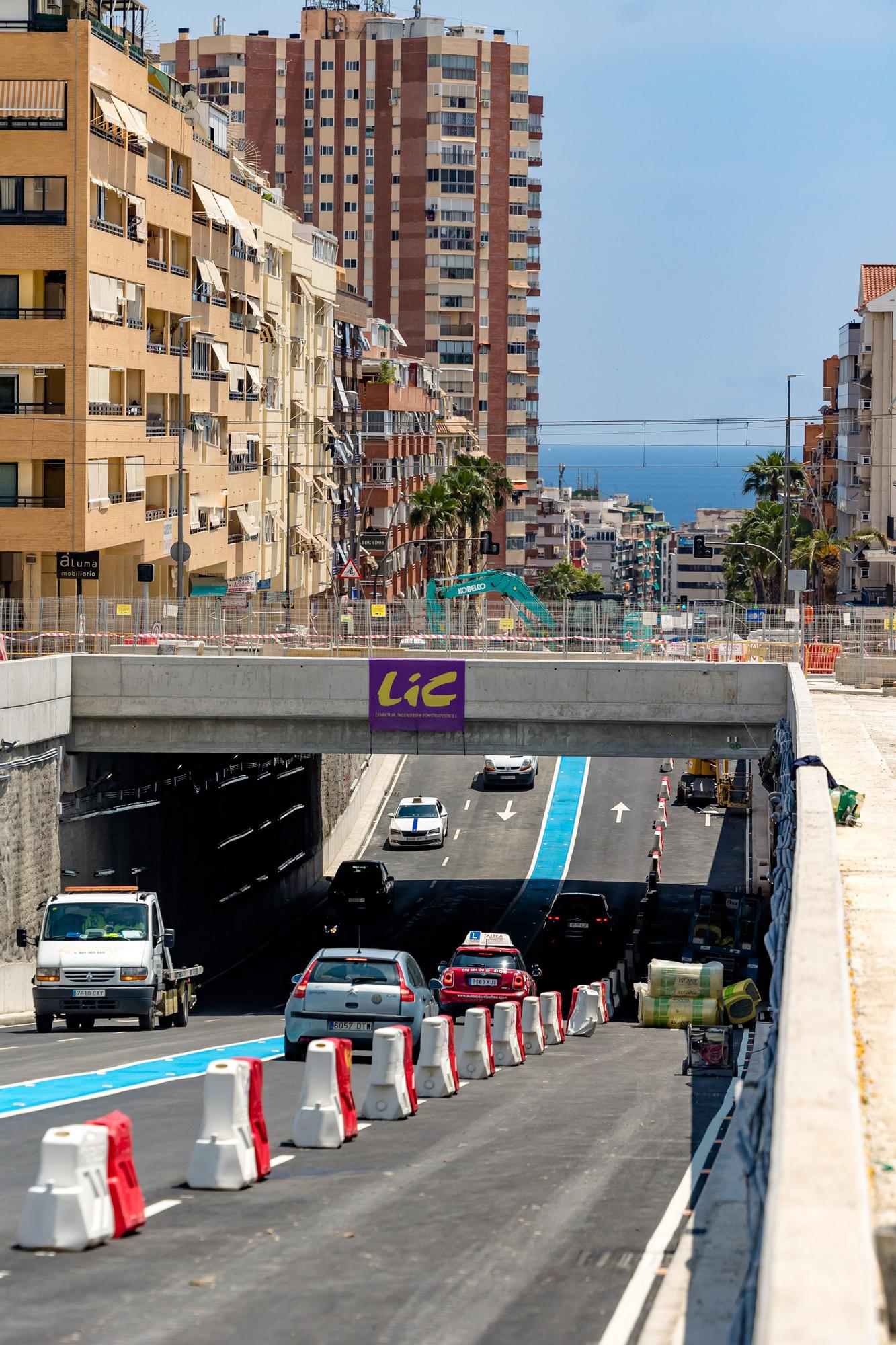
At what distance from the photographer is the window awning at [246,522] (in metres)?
67.8

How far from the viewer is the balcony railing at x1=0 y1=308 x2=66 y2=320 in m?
47.7

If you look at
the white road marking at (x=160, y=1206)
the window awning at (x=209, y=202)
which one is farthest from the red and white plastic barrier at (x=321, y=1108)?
the window awning at (x=209, y=202)

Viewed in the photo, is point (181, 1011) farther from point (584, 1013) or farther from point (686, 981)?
point (686, 981)

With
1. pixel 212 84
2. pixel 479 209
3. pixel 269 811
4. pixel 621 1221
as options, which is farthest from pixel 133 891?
pixel 212 84

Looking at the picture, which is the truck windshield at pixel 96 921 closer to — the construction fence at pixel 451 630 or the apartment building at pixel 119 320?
the construction fence at pixel 451 630

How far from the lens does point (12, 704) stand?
31.6m

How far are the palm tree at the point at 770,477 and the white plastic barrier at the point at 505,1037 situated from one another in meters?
101

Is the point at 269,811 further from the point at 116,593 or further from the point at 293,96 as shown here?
the point at 293,96

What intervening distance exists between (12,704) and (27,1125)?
1790 cm

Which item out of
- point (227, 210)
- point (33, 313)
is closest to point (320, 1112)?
point (33, 313)

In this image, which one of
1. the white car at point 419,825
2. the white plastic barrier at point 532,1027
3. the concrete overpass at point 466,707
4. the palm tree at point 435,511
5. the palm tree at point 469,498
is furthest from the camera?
the palm tree at point 469,498

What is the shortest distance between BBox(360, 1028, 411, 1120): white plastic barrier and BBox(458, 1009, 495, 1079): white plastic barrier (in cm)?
436

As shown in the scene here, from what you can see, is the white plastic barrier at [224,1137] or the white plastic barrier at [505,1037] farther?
the white plastic barrier at [505,1037]

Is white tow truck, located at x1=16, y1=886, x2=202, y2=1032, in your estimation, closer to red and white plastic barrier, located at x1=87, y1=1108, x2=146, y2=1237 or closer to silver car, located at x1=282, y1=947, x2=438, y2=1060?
silver car, located at x1=282, y1=947, x2=438, y2=1060
